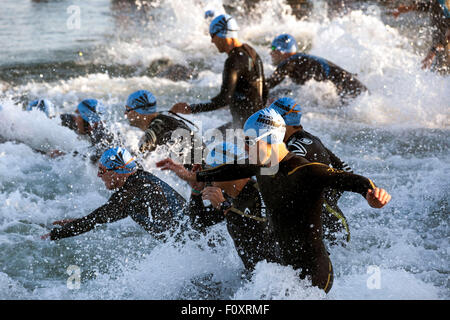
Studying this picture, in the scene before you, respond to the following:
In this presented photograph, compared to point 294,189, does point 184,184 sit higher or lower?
lower

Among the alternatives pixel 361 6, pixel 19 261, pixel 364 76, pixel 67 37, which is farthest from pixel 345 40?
pixel 19 261

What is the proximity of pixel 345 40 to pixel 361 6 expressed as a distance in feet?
24.2

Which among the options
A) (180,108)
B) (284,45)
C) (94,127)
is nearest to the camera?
(180,108)

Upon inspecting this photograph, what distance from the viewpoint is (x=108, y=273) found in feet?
18.0

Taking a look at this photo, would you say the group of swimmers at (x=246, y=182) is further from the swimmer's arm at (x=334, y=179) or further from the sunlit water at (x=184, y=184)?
the sunlit water at (x=184, y=184)

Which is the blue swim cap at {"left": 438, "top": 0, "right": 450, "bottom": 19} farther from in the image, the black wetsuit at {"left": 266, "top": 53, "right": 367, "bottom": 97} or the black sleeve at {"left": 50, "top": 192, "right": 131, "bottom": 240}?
the black sleeve at {"left": 50, "top": 192, "right": 131, "bottom": 240}

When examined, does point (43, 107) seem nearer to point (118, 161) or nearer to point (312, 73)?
point (118, 161)

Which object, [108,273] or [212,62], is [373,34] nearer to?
[212,62]

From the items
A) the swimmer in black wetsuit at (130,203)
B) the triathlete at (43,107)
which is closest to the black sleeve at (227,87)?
the swimmer in black wetsuit at (130,203)

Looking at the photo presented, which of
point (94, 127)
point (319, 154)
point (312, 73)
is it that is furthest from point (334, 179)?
point (312, 73)

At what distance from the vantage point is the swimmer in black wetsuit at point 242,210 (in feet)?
13.3

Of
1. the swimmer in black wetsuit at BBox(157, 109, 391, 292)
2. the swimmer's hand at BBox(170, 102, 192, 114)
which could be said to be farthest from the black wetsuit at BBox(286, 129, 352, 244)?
the swimmer's hand at BBox(170, 102, 192, 114)

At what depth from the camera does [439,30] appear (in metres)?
9.30

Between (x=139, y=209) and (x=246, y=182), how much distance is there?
125 centimetres
